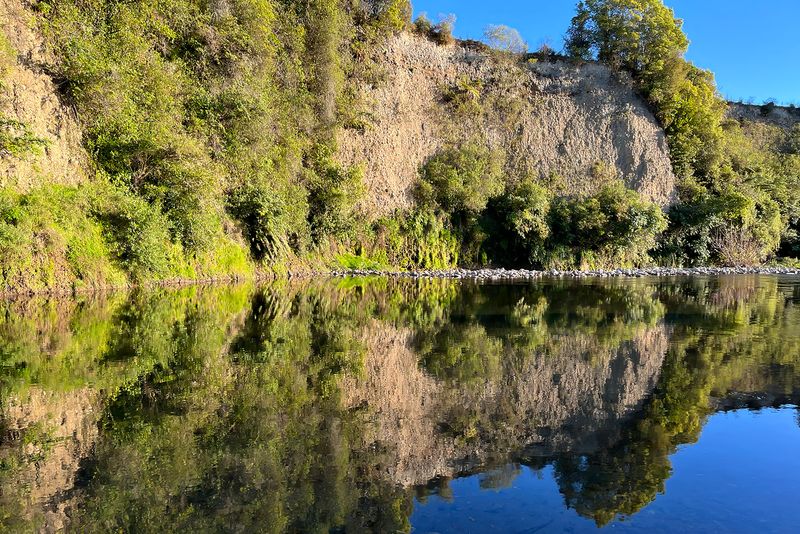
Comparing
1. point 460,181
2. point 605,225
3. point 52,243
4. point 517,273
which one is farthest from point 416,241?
point 52,243

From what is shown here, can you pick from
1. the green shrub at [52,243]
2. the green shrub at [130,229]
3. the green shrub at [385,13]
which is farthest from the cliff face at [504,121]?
the green shrub at [52,243]

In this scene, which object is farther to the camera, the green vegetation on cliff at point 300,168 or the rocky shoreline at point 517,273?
the rocky shoreline at point 517,273

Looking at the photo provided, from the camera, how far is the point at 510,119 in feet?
147

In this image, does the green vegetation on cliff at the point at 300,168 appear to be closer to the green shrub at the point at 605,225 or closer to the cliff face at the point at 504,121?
Answer: the green shrub at the point at 605,225

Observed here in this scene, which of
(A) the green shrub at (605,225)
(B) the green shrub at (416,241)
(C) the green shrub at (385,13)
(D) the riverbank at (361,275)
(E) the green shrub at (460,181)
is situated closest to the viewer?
(D) the riverbank at (361,275)

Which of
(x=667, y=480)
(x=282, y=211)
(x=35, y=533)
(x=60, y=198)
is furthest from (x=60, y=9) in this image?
(x=667, y=480)

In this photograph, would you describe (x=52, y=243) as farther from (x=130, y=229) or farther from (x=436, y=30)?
(x=436, y=30)

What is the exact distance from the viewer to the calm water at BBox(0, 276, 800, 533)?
3967 millimetres

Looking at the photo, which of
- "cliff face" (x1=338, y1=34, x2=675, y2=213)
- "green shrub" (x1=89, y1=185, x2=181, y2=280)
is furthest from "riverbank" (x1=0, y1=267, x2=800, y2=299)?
"cliff face" (x1=338, y1=34, x2=675, y2=213)

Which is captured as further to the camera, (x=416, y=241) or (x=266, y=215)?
(x=416, y=241)

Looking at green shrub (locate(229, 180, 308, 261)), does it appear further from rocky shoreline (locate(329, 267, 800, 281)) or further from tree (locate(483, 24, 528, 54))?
→ tree (locate(483, 24, 528, 54))

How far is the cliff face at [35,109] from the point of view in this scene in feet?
55.0

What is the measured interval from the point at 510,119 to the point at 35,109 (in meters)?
34.4

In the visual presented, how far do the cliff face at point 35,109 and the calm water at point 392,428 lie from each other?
7402 millimetres
